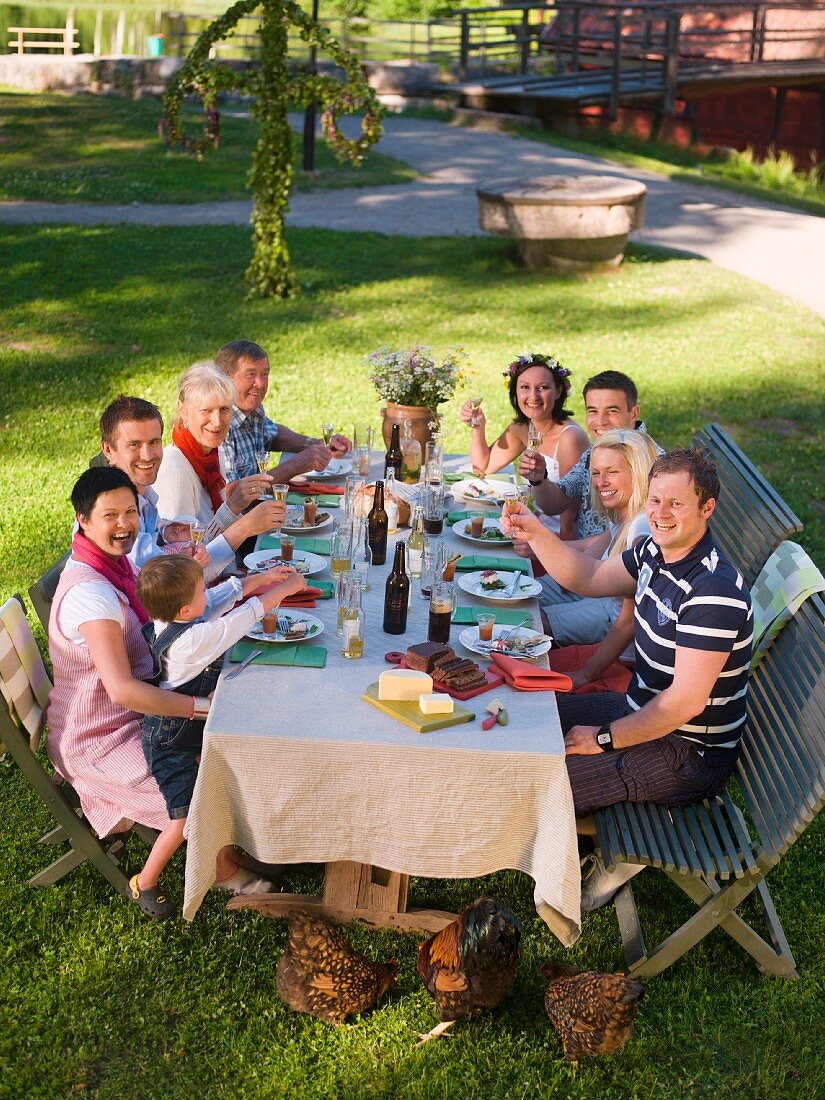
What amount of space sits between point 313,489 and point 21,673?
195 centimetres

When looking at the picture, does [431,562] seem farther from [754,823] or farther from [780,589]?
[754,823]

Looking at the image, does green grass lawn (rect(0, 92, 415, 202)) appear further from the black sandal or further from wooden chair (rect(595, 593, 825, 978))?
wooden chair (rect(595, 593, 825, 978))

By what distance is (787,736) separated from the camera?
3.91 meters

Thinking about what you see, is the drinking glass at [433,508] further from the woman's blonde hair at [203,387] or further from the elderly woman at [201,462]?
the woman's blonde hair at [203,387]

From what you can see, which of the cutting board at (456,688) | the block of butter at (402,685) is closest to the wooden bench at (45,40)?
the cutting board at (456,688)

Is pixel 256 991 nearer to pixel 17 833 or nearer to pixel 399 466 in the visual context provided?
pixel 17 833

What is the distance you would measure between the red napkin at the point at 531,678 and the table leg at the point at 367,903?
2.75 feet

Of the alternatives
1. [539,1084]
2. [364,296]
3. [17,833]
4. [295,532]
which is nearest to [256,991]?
[539,1084]

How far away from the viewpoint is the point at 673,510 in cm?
379

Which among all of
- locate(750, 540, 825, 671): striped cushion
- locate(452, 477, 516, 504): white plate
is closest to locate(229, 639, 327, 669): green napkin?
locate(750, 540, 825, 671): striped cushion

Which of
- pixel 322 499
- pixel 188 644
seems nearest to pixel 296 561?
pixel 322 499

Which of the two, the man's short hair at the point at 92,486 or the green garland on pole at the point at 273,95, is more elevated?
the green garland on pole at the point at 273,95

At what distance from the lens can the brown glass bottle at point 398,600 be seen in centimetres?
410

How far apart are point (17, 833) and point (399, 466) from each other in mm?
2293
